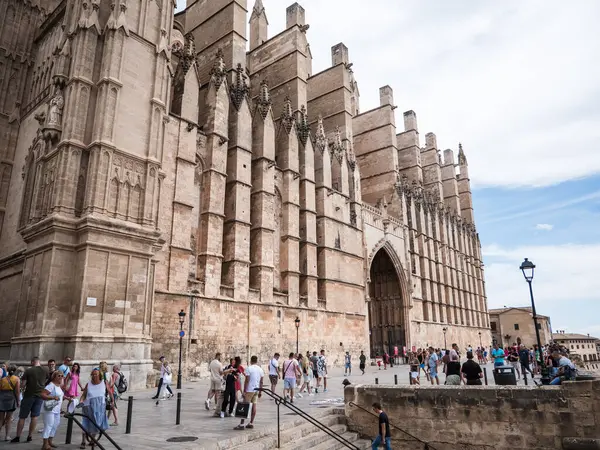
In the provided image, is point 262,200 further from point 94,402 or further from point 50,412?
point 50,412

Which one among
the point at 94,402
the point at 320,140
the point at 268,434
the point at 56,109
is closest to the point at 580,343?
the point at 320,140

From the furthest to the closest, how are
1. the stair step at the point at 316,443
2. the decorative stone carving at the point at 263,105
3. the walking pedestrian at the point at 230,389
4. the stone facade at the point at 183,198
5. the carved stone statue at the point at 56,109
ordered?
1. the decorative stone carving at the point at 263,105
2. the carved stone statue at the point at 56,109
3. the stone facade at the point at 183,198
4. the walking pedestrian at the point at 230,389
5. the stair step at the point at 316,443

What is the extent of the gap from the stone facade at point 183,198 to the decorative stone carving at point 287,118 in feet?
0.33

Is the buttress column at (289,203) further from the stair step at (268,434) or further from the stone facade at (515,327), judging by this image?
the stone facade at (515,327)

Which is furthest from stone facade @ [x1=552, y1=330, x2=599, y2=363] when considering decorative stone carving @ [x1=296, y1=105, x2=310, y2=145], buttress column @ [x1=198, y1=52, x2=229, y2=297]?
buttress column @ [x1=198, y1=52, x2=229, y2=297]

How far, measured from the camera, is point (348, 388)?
10297mm

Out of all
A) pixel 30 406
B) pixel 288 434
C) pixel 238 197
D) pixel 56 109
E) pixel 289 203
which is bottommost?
pixel 288 434

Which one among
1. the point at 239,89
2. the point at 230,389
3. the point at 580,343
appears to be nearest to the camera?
the point at 230,389

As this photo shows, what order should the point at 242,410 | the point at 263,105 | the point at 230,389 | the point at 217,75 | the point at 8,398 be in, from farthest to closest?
1. the point at 263,105
2. the point at 217,75
3. the point at 230,389
4. the point at 242,410
5. the point at 8,398

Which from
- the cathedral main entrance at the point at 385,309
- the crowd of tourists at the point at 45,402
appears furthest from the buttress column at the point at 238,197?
the cathedral main entrance at the point at 385,309

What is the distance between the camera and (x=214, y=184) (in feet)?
64.0

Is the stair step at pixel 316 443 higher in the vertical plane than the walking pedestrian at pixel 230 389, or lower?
lower

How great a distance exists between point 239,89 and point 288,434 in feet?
60.8

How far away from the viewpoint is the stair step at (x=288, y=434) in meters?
7.09
